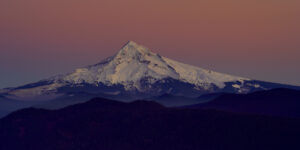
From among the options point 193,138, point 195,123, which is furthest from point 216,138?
point 195,123

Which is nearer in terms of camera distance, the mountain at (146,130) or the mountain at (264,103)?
the mountain at (146,130)

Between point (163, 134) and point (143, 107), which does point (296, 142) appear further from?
point (143, 107)

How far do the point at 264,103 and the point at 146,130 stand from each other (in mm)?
50295

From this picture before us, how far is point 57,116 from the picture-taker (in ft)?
340

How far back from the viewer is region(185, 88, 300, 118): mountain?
370ft

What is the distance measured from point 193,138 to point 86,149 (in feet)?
56.3

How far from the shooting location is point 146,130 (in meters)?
84.7

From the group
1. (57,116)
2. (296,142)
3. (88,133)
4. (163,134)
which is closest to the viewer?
(296,142)

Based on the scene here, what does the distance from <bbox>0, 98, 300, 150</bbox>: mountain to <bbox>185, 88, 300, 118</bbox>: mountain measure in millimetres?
25917

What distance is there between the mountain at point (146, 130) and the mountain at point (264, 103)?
25.9 m

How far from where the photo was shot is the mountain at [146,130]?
74.9 metres

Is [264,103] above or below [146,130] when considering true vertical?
above

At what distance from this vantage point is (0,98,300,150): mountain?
74.9 metres

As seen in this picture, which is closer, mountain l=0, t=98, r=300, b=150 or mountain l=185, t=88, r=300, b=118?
mountain l=0, t=98, r=300, b=150
